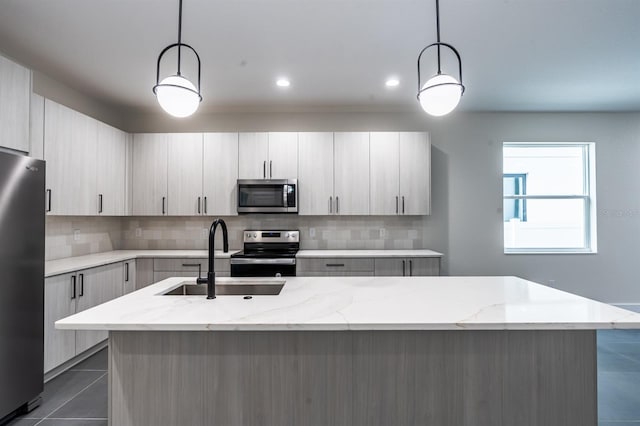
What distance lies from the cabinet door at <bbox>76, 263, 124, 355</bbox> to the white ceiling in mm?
1853

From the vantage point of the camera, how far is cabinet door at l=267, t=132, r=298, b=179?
12.3 ft

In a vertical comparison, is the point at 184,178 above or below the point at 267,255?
above

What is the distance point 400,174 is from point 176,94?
2690 mm

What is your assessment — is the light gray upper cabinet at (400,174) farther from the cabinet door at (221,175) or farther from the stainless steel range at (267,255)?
the cabinet door at (221,175)

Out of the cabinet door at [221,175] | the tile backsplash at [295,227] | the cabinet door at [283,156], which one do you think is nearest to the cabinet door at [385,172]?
the tile backsplash at [295,227]

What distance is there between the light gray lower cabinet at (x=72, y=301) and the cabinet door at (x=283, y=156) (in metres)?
1.90

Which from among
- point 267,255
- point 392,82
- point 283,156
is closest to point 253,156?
point 283,156

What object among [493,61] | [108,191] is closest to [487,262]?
[493,61]

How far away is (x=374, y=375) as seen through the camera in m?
1.38

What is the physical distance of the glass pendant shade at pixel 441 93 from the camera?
1.56m

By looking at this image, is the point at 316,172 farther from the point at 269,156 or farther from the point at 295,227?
the point at 295,227

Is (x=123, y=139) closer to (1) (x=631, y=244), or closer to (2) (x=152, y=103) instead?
(2) (x=152, y=103)

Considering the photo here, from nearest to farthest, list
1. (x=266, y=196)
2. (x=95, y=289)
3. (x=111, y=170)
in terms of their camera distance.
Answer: (x=95, y=289), (x=111, y=170), (x=266, y=196)

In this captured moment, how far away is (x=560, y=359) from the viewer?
1.37 meters
